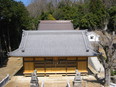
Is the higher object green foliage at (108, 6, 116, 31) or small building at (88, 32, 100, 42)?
green foliage at (108, 6, 116, 31)

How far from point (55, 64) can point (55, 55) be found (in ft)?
4.15

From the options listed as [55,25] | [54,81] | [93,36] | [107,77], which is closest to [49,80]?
[54,81]

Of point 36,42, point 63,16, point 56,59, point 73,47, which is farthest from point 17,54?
point 63,16

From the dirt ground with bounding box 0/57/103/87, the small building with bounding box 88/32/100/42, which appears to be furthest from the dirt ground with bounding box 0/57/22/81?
the small building with bounding box 88/32/100/42

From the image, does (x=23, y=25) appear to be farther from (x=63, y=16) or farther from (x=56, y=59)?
(x=63, y=16)

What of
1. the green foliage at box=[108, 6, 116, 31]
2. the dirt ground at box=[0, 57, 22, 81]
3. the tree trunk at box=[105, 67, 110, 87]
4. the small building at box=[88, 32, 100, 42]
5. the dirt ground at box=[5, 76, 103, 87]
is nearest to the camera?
the tree trunk at box=[105, 67, 110, 87]

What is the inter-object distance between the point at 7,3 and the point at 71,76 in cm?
1235

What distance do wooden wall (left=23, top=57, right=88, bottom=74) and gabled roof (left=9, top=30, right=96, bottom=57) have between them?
2.51ft

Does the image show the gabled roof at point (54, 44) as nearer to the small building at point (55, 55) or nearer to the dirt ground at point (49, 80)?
the small building at point (55, 55)

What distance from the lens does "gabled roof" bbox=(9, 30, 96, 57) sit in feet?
55.6

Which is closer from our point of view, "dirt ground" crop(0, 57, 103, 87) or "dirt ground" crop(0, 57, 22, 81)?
"dirt ground" crop(0, 57, 103, 87)

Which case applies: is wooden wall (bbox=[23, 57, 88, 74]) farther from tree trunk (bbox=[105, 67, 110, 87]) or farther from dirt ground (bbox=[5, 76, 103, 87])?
tree trunk (bbox=[105, 67, 110, 87])

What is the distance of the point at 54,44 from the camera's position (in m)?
18.1

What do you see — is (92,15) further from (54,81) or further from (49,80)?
(54,81)
